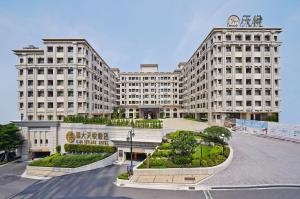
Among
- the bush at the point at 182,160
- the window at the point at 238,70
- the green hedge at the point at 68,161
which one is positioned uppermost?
the window at the point at 238,70

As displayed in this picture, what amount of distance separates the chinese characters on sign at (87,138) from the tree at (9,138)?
9.00 metres

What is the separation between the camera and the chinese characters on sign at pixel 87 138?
31.9m

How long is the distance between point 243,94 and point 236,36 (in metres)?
14.5

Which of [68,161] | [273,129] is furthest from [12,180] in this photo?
[273,129]

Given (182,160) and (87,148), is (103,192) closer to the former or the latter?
(182,160)

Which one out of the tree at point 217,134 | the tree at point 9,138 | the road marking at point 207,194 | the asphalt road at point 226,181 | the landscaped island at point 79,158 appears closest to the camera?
the road marking at point 207,194

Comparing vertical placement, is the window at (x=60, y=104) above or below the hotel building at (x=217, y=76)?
below

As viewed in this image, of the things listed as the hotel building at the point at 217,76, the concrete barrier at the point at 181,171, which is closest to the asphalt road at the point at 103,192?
the concrete barrier at the point at 181,171

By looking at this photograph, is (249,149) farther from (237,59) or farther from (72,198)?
(237,59)

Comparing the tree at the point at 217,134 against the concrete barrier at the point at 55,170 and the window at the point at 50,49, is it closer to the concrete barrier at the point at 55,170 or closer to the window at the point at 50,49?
the concrete barrier at the point at 55,170

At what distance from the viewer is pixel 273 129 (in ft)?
102

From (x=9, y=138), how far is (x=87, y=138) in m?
13.4

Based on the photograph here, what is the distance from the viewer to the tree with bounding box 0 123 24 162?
105ft

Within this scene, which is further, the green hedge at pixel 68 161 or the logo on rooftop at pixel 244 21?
the logo on rooftop at pixel 244 21
